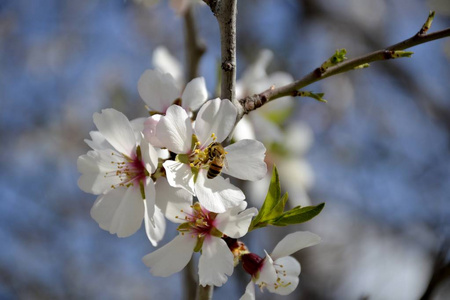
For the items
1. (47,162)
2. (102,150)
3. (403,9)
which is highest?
(403,9)

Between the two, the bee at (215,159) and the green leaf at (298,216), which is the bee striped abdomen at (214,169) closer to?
the bee at (215,159)

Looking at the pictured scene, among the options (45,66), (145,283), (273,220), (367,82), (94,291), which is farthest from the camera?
(145,283)

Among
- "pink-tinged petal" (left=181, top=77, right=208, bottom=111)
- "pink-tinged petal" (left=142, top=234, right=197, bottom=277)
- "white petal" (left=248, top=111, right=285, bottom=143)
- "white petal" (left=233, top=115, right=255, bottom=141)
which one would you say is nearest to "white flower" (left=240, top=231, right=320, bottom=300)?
"pink-tinged petal" (left=142, top=234, right=197, bottom=277)

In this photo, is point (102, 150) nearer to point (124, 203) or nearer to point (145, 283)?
point (124, 203)

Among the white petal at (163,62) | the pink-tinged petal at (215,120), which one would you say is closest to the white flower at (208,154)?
the pink-tinged petal at (215,120)

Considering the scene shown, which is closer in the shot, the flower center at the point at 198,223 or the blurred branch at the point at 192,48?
the flower center at the point at 198,223

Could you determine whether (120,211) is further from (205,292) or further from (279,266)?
(279,266)

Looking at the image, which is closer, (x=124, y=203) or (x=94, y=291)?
(x=124, y=203)

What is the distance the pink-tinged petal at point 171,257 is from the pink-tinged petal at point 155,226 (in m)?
0.04

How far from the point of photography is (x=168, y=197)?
3.02 feet

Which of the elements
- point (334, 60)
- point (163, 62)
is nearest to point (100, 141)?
point (334, 60)

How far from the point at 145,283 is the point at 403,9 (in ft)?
14.1

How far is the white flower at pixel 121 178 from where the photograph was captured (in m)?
0.93

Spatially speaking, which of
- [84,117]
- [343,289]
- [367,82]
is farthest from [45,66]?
[343,289]
